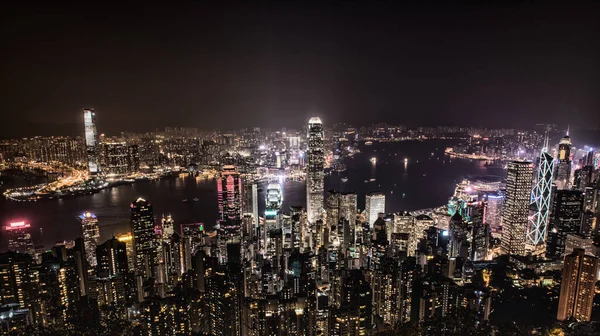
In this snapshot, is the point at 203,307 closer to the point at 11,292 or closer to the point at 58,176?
the point at 11,292

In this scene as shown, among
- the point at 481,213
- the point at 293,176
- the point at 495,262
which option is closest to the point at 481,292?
the point at 495,262

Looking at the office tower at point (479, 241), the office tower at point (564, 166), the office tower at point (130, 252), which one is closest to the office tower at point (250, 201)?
the office tower at point (130, 252)

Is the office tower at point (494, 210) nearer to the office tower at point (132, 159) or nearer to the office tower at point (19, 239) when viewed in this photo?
the office tower at point (19, 239)

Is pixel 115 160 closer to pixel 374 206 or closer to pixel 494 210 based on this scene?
pixel 374 206

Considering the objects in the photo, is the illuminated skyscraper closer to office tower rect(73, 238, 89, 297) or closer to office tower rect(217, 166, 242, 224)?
office tower rect(217, 166, 242, 224)

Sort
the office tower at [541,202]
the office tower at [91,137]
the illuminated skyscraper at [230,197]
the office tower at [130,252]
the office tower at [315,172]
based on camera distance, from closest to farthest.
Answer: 1. the office tower at [130,252]
2. the office tower at [541,202]
3. the illuminated skyscraper at [230,197]
4. the office tower at [315,172]
5. the office tower at [91,137]
